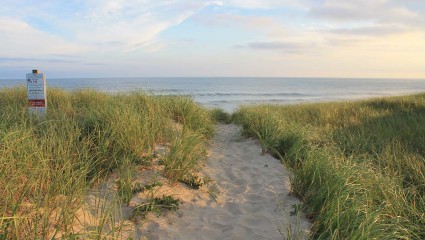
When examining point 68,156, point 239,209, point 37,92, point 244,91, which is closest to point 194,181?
point 239,209

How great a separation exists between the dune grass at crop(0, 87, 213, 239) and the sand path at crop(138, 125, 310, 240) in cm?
65

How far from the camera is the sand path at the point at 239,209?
386cm

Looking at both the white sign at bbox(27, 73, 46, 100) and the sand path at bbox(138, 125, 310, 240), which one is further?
the white sign at bbox(27, 73, 46, 100)

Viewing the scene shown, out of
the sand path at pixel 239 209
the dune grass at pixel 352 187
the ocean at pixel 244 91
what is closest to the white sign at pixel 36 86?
the ocean at pixel 244 91

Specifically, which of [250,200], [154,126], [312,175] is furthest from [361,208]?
[154,126]

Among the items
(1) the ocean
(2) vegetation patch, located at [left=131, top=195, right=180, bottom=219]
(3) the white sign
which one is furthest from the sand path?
(1) the ocean

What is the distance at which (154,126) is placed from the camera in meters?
6.83

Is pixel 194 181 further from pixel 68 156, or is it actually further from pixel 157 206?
pixel 68 156

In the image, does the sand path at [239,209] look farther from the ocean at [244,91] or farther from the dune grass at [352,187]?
the ocean at [244,91]

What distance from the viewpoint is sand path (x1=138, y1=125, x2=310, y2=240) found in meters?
3.86

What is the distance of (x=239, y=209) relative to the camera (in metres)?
4.62

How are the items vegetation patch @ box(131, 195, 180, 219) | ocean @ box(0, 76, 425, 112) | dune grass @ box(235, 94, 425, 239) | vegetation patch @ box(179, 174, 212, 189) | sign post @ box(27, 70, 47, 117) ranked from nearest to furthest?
dune grass @ box(235, 94, 425, 239) < vegetation patch @ box(131, 195, 180, 219) < vegetation patch @ box(179, 174, 212, 189) < sign post @ box(27, 70, 47, 117) < ocean @ box(0, 76, 425, 112)

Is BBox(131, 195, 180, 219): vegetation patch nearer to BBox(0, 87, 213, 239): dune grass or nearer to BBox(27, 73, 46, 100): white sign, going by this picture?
BBox(0, 87, 213, 239): dune grass

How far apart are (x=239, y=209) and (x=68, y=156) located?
245 centimetres
